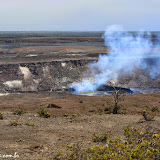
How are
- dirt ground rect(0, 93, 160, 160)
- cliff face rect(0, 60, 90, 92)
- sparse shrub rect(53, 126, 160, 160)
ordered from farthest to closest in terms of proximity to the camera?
cliff face rect(0, 60, 90, 92)
dirt ground rect(0, 93, 160, 160)
sparse shrub rect(53, 126, 160, 160)

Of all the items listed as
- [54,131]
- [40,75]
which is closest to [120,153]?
[54,131]

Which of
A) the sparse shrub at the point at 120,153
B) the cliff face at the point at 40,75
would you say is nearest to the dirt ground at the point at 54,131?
the sparse shrub at the point at 120,153

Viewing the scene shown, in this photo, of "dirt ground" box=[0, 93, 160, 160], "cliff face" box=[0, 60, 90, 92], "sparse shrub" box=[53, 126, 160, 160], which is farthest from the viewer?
"cliff face" box=[0, 60, 90, 92]

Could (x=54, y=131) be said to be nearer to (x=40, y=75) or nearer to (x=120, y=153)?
(x=120, y=153)

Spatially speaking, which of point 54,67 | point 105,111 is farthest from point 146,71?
point 105,111

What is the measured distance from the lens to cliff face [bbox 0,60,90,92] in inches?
1617

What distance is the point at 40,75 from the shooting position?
4519cm

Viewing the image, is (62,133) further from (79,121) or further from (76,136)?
(79,121)

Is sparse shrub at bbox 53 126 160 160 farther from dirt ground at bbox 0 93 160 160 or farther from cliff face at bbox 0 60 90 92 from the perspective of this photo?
cliff face at bbox 0 60 90 92

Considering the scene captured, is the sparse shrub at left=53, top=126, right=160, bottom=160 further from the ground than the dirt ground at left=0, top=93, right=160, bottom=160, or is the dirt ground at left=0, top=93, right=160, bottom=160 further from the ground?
the sparse shrub at left=53, top=126, right=160, bottom=160

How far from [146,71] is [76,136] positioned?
39.4 meters

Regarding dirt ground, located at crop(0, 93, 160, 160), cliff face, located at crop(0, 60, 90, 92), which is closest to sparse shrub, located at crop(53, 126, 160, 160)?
dirt ground, located at crop(0, 93, 160, 160)

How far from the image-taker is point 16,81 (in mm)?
41906

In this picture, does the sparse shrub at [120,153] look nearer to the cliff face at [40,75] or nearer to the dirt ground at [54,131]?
the dirt ground at [54,131]
